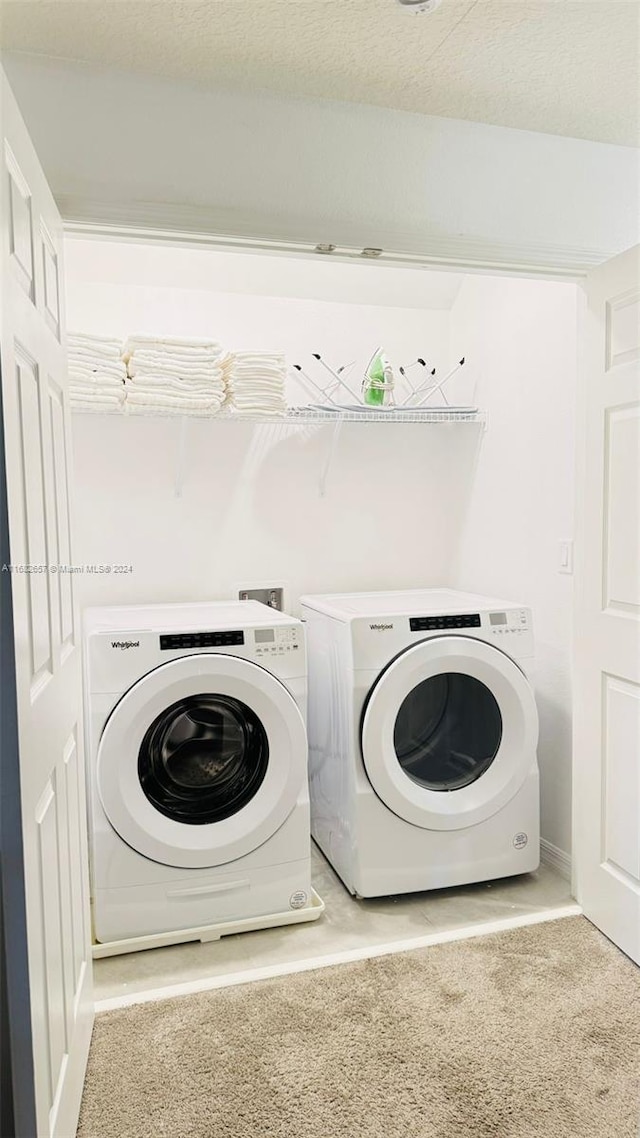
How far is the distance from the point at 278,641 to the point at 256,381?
0.97 meters

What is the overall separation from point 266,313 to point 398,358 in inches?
23.5

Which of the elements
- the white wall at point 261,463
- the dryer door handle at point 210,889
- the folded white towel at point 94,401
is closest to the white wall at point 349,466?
the white wall at point 261,463

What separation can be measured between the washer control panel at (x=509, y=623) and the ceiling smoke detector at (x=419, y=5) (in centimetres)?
162

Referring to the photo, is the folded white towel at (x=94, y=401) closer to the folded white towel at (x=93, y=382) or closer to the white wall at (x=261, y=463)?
the folded white towel at (x=93, y=382)

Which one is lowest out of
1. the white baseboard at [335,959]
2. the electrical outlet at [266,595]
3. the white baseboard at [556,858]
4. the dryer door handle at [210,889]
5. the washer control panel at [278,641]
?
the white baseboard at [335,959]

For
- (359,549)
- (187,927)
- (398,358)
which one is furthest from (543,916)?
(398,358)

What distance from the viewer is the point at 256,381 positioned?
273cm

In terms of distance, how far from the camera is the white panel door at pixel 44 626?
1129 millimetres

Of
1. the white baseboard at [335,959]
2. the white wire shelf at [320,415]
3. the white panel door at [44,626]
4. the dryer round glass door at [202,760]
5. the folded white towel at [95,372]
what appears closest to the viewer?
the white panel door at [44,626]

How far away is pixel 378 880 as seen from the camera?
243 cm

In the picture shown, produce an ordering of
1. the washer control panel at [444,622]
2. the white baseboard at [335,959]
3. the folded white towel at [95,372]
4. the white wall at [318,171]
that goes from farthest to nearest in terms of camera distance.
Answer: the folded white towel at [95,372] → the washer control panel at [444,622] → the white baseboard at [335,959] → the white wall at [318,171]

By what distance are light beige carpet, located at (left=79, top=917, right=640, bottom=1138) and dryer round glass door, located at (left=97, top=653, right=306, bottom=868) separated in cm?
41

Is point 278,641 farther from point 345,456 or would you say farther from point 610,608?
point 345,456

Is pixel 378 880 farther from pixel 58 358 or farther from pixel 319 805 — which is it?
pixel 58 358
